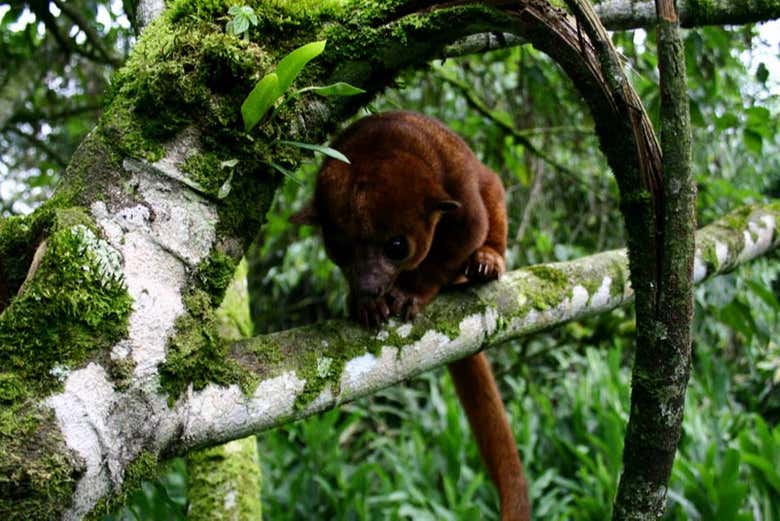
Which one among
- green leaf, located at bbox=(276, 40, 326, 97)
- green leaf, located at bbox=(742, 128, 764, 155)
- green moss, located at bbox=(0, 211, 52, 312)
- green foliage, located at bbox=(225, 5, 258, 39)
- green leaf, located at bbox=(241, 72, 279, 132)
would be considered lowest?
green moss, located at bbox=(0, 211, 52, 312)

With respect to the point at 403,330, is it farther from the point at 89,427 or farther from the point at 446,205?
the point at 89,427

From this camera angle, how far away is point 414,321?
6.75 feet

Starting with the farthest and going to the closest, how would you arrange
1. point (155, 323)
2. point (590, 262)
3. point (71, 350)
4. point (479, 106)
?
point (479, 106) < point (590, 262) < point (155, 323) < point (71, 350)

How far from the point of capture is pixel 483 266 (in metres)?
2.69

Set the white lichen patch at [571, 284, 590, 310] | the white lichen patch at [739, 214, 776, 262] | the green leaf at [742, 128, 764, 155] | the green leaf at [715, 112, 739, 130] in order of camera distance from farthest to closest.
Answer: the green leaf at [742, 128, 764, 155], the green leaf at [715, 112, 739, 130], the white lichen patch at [739, 214, 776, 262], the white lichen patch at [571, 284, 590, 310]

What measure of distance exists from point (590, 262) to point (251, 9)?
62.1 inches

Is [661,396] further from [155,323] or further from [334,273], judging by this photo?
[334,273]

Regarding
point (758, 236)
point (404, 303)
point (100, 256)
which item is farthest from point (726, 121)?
point (100, 256)

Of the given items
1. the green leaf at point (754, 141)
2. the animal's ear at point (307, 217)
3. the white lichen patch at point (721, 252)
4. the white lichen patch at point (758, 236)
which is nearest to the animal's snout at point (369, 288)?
the animal's ear at point (307, 217)

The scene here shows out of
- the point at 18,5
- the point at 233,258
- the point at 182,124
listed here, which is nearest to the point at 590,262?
the point at 233,258

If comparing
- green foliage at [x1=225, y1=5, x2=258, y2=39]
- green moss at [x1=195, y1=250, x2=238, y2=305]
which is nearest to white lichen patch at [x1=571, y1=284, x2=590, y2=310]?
green moss at [x1=195, y1=250, x2=238, y2=305]

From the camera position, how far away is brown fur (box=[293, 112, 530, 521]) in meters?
2.51

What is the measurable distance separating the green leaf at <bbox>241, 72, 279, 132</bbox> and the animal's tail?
1.64m

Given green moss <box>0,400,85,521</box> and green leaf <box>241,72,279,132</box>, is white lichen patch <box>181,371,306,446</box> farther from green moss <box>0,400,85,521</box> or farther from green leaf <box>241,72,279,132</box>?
green leaf <box>241,72,279,132</box>
